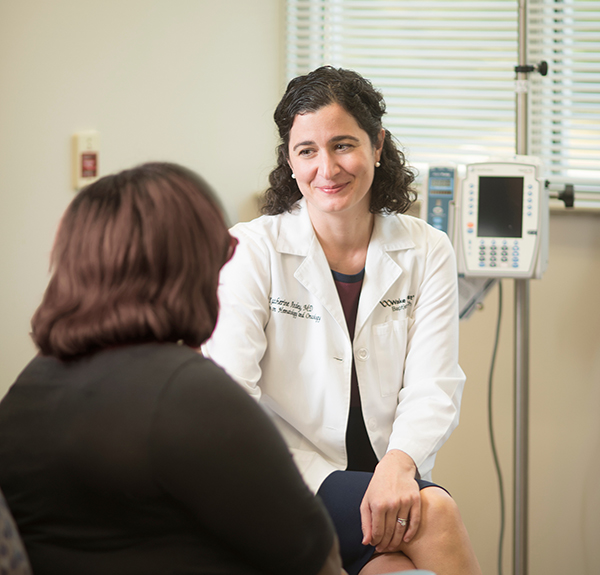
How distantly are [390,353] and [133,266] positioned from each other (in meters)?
0.85

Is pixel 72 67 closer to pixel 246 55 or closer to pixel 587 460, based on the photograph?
pixel 246 55

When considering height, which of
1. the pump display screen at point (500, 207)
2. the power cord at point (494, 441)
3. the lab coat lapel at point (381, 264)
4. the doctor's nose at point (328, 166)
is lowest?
the power cord at point (494, 441)

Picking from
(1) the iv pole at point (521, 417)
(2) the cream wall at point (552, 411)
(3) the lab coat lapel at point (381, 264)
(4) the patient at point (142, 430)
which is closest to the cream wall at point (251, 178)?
(2) the cream wall at point (552, 411)

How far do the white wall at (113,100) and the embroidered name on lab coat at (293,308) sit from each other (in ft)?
2.06

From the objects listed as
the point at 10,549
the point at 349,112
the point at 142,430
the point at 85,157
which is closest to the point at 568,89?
the point at 349,112

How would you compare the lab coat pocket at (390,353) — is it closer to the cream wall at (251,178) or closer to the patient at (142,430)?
the patient at (142,430)

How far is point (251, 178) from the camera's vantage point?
2.61 metres

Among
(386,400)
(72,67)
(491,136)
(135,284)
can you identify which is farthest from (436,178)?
(135,284)

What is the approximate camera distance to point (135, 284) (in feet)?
2.60

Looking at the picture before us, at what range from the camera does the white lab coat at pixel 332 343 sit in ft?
4.72

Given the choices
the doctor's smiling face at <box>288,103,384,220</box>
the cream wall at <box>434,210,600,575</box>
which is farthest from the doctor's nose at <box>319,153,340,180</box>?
the cream wall at <box>434,210,600,575</box>

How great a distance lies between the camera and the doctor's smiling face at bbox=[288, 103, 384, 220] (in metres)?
1.51

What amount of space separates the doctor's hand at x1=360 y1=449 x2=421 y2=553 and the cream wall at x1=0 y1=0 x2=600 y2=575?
3.11 ft

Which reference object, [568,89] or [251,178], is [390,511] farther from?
[568,89]
